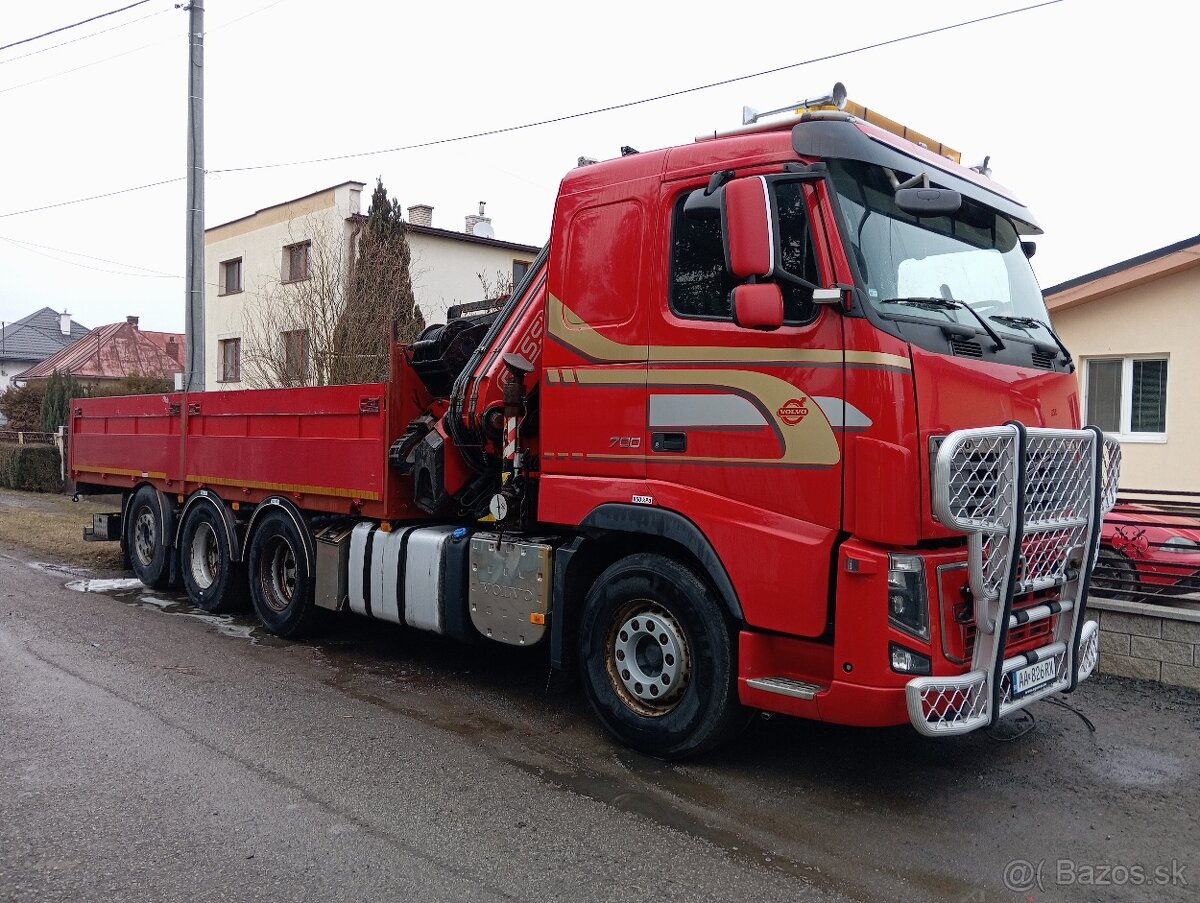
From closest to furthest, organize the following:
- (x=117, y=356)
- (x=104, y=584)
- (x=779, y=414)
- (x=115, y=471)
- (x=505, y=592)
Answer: (x=779, y=414)
(x=505, y=592)
(x=104, y=584)
(x=115, y=471)
(x=117, y=356)

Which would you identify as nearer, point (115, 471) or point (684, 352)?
point (684, 352)

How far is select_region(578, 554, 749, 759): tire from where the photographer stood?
493 cm

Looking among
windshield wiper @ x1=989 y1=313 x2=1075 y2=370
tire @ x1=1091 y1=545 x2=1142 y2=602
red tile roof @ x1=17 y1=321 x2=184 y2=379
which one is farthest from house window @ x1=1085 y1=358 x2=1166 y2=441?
red tile roof @ x1=17 y1=321 x2=184 y2=379

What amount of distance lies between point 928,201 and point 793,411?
112 cm

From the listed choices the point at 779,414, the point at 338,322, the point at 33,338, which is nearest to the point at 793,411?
the point at 779,414

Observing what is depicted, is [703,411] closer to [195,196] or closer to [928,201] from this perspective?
[928,201]

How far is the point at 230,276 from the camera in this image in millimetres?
30188

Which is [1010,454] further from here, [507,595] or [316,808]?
[316,808]

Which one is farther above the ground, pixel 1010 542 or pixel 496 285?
pixel 496 285

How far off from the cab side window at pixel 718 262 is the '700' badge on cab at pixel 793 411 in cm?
37

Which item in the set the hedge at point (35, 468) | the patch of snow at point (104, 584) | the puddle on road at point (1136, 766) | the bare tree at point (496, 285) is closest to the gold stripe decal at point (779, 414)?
the puddle on road at point (1136, 766)

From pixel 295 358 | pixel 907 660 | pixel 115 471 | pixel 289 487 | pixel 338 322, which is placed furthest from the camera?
pixel 295 358

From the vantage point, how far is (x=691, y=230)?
5.17m

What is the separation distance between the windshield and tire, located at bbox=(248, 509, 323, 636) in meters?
5.27
